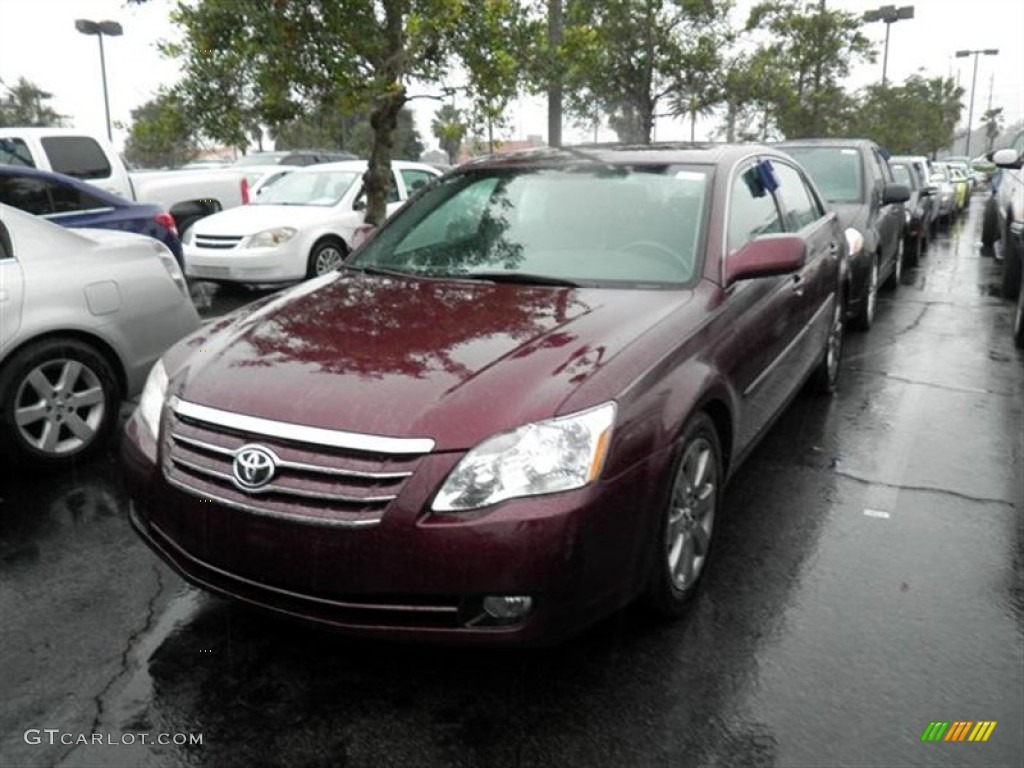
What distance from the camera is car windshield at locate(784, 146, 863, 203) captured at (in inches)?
328

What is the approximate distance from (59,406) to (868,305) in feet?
21.7

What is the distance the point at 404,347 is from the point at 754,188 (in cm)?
222

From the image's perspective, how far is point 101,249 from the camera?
15.9 ft

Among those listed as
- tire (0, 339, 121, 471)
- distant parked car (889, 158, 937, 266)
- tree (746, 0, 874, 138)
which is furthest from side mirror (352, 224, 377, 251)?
tree (746, 0, 874, 138)

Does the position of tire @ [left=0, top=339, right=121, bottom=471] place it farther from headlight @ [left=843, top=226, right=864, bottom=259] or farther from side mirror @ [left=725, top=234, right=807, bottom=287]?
headlight @ [left=843, top=226, right=864, bottom=259]

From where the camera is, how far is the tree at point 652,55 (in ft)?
52.1

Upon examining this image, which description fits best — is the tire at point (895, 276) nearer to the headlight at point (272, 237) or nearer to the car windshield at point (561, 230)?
the headlight at point (272, 237)

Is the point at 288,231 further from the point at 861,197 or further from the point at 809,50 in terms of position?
the point at 809,50

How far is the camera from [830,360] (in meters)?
5.97

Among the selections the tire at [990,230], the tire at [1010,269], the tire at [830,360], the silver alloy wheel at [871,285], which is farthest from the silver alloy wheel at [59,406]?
the tire at [990,230]

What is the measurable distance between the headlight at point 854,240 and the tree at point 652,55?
8824 mm

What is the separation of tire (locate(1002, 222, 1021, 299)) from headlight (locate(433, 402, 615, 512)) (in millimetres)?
7688

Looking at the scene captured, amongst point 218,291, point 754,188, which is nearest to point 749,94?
point 218,291

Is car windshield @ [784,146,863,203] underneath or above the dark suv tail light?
above
